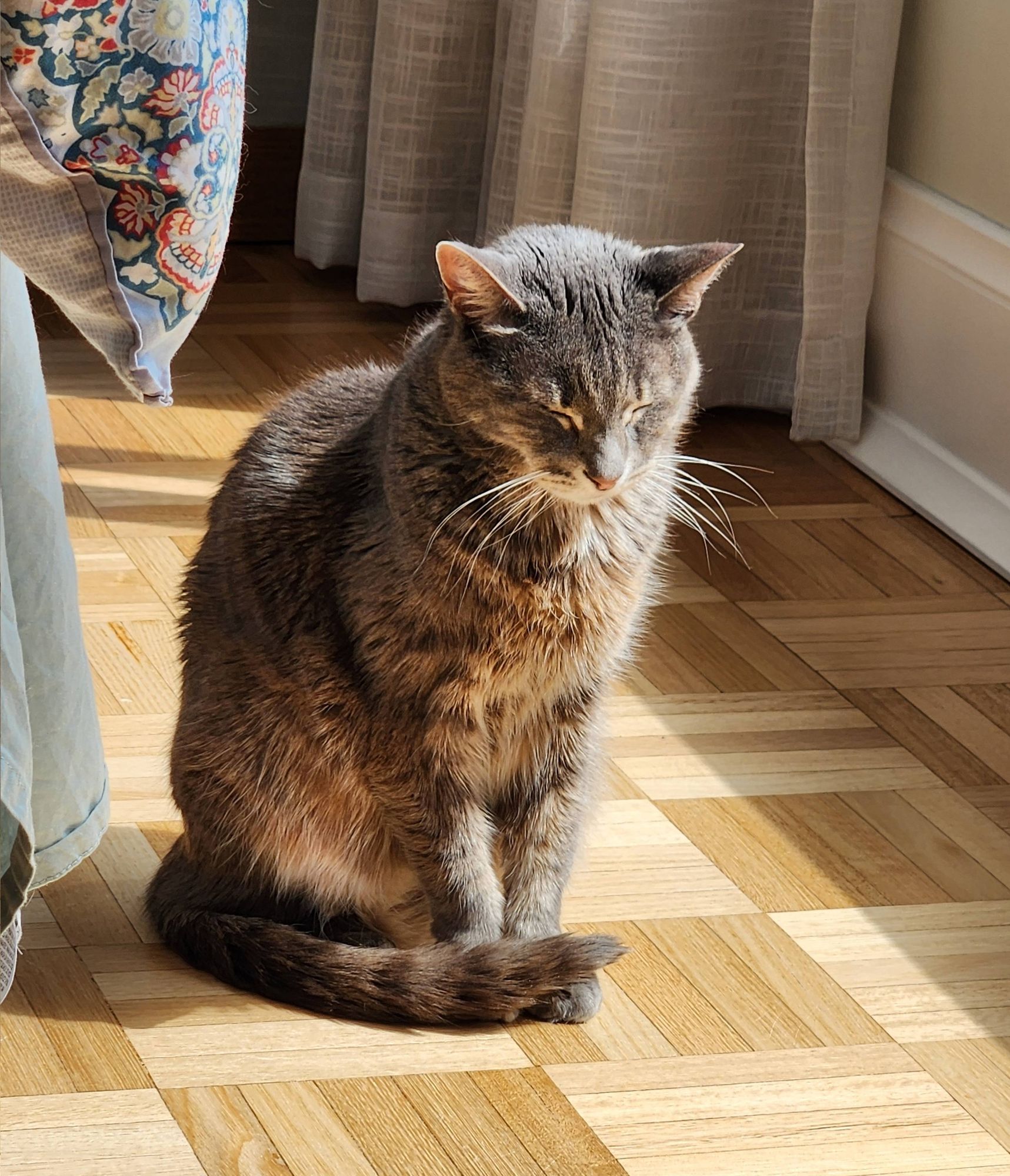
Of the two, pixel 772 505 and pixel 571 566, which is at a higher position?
pixel 571 566

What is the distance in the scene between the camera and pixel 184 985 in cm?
108

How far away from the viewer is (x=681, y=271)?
998mm

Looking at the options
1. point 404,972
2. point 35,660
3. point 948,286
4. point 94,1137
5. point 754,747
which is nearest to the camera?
point 35,660

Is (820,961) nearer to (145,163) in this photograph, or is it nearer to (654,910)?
(654,910)

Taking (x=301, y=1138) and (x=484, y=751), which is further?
(x=484, y=751)

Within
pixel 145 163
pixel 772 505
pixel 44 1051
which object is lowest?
pixel 44 1051

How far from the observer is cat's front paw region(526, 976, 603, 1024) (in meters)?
1.06

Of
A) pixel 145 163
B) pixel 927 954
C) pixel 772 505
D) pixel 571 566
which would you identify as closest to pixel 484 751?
pixel 571 566

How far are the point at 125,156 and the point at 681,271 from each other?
1.51 feet

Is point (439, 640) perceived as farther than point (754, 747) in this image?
No

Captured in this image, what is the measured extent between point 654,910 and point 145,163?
2.44ft

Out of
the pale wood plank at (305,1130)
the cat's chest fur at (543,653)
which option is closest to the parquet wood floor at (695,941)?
the pale wood plank at (305,1130)

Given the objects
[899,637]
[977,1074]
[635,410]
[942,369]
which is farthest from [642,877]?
[942,369]

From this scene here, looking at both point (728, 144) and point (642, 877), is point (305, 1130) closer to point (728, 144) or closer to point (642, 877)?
point (642, 877)
